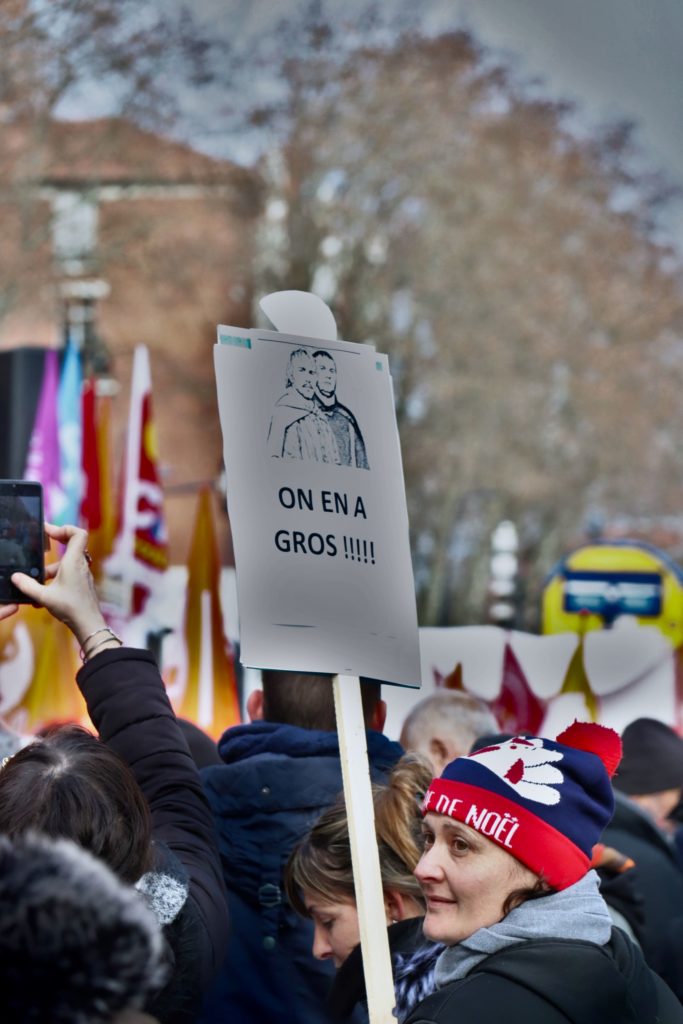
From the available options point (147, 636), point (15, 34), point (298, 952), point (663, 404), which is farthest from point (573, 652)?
point (663, 404)

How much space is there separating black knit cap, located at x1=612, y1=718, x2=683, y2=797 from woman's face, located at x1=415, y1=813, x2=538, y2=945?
2667 millimetres

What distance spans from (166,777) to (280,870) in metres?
0.55

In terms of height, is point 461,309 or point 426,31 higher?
point 426,31

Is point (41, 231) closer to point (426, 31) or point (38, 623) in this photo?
point (426, 31)

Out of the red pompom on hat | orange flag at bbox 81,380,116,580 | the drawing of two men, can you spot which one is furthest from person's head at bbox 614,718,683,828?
orange flag at bbox 81,380,116,580

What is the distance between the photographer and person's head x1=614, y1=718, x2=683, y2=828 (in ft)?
14.9

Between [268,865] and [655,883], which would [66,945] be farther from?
[655,883]

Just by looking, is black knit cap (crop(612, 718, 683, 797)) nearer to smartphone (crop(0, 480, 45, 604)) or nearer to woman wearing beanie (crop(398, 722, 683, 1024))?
woman wearing beanie (crop(398, 722, 683, 1024))

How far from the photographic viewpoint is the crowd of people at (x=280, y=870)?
3.59 ft

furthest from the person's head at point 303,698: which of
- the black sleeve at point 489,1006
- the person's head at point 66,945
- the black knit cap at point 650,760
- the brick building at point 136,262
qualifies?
the brick building at point 136,262

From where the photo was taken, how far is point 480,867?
1928 millimetres

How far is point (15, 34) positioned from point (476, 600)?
11.1m

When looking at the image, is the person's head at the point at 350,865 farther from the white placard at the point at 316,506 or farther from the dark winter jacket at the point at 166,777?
the dark winter jacket at the point at 166,777

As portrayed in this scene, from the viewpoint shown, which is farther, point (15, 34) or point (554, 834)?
point (15, 34)
